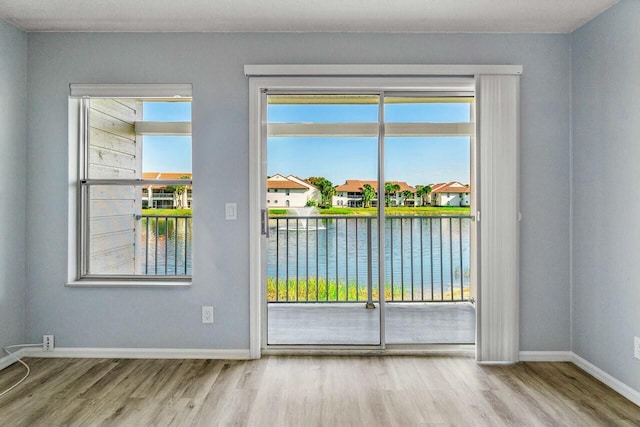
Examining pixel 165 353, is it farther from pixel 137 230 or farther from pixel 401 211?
pixel 401 211

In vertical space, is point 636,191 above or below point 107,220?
above

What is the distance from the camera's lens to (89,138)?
317 centimetres

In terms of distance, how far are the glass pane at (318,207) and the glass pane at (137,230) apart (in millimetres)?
730

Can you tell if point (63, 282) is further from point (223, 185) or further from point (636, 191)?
point (636, 191)

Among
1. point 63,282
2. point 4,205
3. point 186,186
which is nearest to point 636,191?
point 186,186

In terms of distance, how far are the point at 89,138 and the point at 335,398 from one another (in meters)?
2.70

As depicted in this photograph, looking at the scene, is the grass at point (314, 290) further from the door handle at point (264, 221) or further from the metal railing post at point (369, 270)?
the door handle at point (264, 221)

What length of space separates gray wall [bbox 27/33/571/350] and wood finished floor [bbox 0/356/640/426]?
11.9 inches

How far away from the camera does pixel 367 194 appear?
10.7 ft

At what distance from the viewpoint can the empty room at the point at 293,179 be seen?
2668 millimetres

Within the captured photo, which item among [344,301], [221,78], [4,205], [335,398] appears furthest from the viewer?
[344,301]

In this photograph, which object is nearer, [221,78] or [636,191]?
[636,191]

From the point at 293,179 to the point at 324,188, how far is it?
0.27 m

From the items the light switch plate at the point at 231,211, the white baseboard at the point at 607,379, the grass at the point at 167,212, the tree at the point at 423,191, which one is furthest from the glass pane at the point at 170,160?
the white baseboard at the point at 607,379
